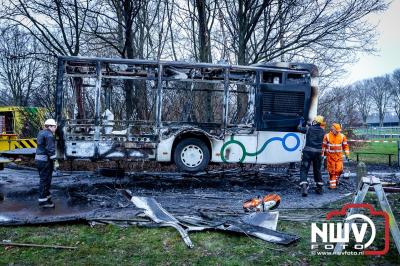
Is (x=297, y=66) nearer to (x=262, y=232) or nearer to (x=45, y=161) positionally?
(x=262, y=232)

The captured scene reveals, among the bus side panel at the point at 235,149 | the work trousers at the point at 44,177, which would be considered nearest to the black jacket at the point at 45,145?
the work trousers at the point at 44,177

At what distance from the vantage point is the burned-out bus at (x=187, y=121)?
9.08 m

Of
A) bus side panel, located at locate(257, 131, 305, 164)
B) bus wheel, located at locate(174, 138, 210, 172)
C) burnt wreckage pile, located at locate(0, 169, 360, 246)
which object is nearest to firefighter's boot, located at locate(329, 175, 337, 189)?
burnt wreckage pile, located at locate(0, 169, 360, 246)

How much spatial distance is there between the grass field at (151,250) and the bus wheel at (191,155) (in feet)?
11.2

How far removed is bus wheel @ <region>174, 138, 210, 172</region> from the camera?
9.30 m

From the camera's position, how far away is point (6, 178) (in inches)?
446

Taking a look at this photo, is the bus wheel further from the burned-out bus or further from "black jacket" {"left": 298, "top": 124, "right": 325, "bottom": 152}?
"black jacket" {"left": 298, "top": 124, "right": 325, "bottom": 152}

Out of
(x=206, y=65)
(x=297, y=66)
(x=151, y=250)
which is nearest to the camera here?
(x=151, y=250)

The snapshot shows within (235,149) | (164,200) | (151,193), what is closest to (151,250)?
(164,200)

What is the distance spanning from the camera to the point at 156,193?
356 inches

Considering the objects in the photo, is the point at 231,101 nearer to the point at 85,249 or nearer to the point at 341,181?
the point at 341,181

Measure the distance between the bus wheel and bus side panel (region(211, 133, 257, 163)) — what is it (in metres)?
Result: 0.24

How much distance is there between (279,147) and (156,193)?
3202mm

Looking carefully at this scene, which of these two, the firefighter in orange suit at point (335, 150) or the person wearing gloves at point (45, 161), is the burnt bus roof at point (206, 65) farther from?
the person wearing gloves at point (45, 161)
